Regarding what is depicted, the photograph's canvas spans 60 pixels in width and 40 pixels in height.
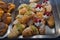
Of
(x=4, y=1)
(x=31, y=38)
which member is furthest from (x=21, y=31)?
(x=4, y=1)

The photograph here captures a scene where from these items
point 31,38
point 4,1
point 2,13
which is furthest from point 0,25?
point 4,1

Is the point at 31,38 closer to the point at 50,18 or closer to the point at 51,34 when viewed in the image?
the point at 51,34

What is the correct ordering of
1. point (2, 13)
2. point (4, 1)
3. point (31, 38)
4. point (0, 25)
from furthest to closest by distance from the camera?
point (4, 1)
point (2, 13)
point (0, 25)
point (31, 38)

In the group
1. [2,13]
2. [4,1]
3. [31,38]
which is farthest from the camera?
[4,1]

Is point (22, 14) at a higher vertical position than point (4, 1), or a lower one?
lower

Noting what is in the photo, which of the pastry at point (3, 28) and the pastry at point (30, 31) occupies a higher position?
the pastry at point (3, 28)

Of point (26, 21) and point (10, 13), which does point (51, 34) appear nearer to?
point (26, 21)

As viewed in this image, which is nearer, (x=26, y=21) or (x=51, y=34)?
(x=51, y=34)

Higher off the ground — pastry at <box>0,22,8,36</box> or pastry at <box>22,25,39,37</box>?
pastry at <box>0,22,8,36</box>

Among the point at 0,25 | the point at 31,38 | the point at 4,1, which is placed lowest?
the point at 31,38
